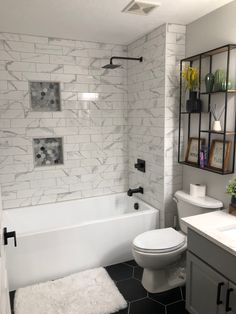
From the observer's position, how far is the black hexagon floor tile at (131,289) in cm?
226

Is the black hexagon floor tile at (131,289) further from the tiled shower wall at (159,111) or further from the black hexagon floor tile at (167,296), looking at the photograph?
the tiled shower wall at (159,111)

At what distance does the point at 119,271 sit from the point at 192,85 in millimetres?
1944

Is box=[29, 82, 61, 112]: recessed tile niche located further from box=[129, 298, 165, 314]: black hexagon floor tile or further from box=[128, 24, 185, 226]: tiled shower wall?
box=[129, 298, 165, 314]: black hexagon floor tile

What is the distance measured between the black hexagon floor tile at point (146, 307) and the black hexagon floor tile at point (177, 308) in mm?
55

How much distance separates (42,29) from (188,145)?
1880mm

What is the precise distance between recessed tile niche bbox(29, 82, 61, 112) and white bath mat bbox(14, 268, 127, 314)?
6.04 ft

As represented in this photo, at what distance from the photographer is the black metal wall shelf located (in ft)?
6.81

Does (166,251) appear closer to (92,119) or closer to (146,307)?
(146,307)

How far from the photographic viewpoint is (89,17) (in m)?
2.31

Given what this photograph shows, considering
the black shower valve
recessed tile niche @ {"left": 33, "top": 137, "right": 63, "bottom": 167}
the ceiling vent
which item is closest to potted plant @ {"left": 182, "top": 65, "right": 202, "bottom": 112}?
the ceiling vent

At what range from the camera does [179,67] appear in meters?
2.59

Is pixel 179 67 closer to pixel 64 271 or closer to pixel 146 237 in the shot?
pixel 146 237

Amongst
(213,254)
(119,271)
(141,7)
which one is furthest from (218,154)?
(119,271)

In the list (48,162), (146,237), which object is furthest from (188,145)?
(48,162)
